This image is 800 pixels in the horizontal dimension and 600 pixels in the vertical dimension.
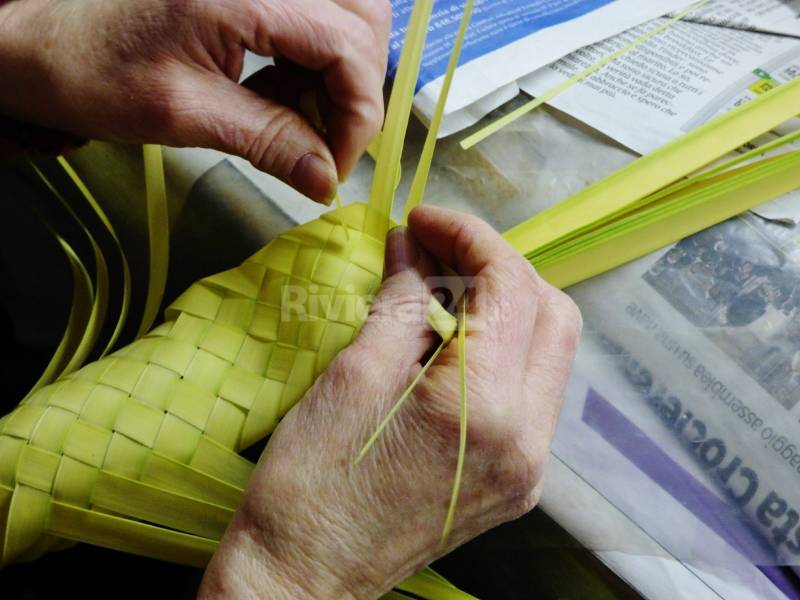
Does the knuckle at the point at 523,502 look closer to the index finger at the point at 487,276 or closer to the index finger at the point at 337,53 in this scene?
the index finger at the point at 487,276

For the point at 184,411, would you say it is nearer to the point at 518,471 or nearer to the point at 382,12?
the point at 518,471

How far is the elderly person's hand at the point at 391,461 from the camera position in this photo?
48cm

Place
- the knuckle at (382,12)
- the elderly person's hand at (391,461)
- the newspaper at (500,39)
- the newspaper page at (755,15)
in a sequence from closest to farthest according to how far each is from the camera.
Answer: the elderly person's hand at (391,461), the knuckle at (382,12), the newspaper at (500,39), the newspaper page at (755,15)

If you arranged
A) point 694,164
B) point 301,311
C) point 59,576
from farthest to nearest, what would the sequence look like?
point 59,576
point 694,164
point 301,311

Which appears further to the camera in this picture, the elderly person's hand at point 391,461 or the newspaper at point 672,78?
the newspaper at point 672,78

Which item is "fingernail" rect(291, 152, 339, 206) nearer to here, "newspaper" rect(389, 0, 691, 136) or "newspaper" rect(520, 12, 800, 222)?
"newspaper" rect(389, 0, 691, 136)

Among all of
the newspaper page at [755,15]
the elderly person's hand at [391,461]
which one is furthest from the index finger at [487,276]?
the newspaper page at [755,15]

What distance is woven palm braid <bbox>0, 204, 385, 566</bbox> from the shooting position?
1.82 feet

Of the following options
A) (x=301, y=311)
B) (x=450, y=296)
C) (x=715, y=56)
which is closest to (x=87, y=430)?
(x=301, y=311)

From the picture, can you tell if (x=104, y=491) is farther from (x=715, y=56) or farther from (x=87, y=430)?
(x=715, y=56)

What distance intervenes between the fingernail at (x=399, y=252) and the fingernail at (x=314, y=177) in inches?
2.6

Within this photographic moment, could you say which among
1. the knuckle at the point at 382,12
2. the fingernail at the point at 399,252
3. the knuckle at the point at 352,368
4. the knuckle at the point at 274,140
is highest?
the knuckle at the point at 382,12

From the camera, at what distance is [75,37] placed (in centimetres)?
58

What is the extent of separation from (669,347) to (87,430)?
527mm
